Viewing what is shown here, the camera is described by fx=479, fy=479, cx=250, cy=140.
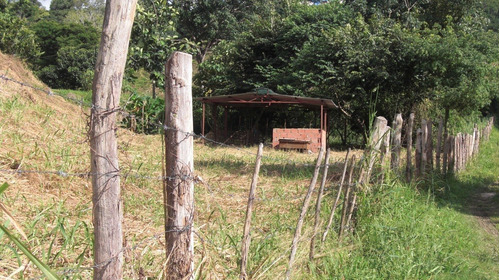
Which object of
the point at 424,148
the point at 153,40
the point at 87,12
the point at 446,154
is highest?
the point at 87,12

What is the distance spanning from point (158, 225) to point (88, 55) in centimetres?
3404

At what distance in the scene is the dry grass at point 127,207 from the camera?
3209mm

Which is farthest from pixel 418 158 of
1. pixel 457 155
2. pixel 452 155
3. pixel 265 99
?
pixel 265 99

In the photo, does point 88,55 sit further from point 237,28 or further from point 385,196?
point 385,196

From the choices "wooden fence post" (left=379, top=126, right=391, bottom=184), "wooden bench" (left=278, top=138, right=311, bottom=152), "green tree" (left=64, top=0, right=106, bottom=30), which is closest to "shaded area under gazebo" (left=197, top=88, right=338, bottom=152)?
"wooden bench" (left=278, top=138, right=311, bottom=152)

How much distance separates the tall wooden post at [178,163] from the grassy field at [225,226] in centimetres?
12

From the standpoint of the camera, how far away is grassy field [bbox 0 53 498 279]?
333 cm

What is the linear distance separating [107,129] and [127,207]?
288 centimetres

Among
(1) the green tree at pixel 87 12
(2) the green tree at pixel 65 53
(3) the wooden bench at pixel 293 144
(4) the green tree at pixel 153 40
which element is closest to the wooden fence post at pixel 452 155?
(3) the wooden bench at pixel 293 144

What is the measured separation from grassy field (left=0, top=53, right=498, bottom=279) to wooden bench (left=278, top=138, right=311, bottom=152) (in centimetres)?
853

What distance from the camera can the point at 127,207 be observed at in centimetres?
500

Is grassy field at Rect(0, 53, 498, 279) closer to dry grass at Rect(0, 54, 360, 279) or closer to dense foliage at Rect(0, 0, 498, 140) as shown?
dry grass at Rect(0, 54, 360, 279)

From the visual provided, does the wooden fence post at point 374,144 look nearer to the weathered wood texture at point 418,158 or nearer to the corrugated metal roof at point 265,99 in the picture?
the weathered wood texture at point 418,158

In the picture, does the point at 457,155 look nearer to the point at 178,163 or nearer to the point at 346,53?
the point at 346,53
